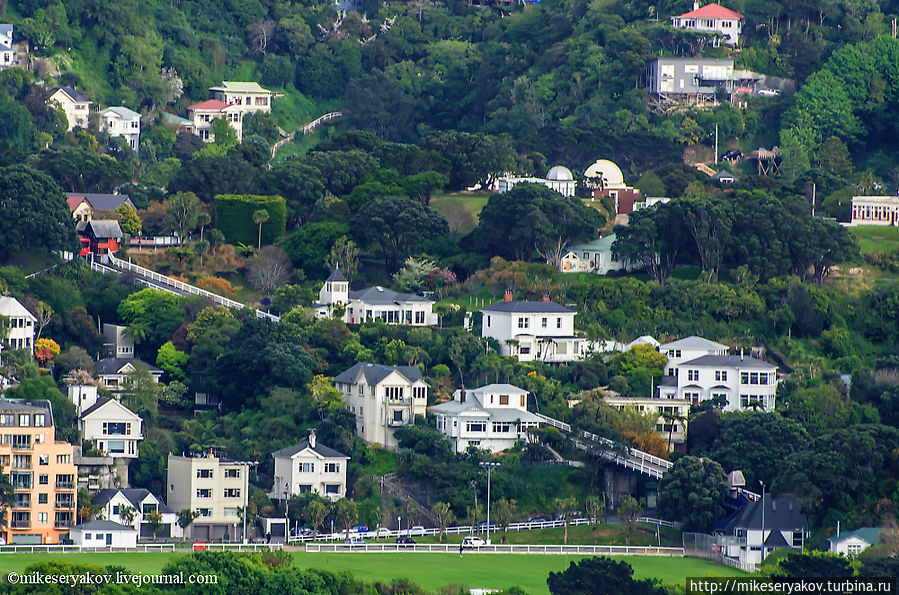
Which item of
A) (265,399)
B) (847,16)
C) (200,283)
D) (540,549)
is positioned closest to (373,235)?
(200,283)

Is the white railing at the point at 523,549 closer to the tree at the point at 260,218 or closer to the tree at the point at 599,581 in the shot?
the tree at the point at 599,581

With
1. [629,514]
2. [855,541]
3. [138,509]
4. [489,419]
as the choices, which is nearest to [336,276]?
[489,419]

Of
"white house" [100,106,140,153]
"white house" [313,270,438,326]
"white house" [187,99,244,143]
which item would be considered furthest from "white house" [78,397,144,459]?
"white house" [187,99,244,143]

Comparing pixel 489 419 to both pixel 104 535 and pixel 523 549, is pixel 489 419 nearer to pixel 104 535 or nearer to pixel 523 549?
pixel 523 549

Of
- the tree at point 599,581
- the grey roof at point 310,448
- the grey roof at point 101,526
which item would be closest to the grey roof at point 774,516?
the tree at point 599,581

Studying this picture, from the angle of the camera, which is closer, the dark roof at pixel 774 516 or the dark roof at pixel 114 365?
the dark roof at pixel 774 516

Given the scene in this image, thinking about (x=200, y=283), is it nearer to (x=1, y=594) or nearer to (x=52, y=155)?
(x=52, y=155)
